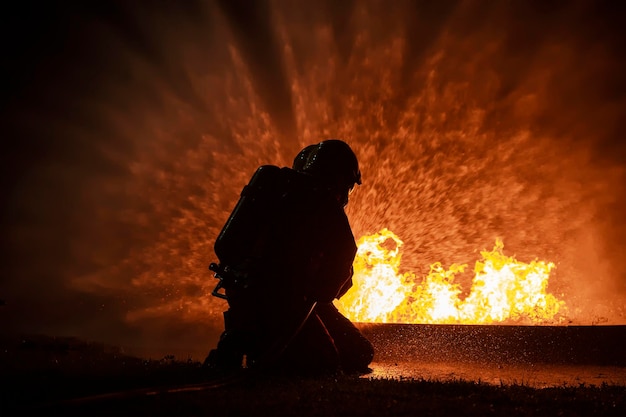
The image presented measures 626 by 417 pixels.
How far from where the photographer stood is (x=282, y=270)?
15.7 feet

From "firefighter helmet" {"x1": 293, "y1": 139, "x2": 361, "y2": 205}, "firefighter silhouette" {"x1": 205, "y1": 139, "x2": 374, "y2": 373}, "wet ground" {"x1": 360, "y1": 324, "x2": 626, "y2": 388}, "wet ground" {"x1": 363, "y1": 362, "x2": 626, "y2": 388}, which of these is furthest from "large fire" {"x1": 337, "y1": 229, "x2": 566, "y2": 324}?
"firefighter silhouette" {"x1": 205, "y1": 139, "x2": 374, "y2": 373}

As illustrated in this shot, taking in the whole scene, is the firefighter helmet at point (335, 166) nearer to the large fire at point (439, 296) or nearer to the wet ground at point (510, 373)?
the wet ground at point (510, 373)

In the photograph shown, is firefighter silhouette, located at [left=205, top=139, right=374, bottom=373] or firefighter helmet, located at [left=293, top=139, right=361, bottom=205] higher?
firefighter helmet, located at [left=293, top=139, right=361, bottom=205]

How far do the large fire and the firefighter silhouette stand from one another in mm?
5596

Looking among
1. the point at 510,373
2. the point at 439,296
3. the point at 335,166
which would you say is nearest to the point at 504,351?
the point at 510,373

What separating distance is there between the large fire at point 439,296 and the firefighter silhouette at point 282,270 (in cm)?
560

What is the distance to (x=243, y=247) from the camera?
4.82 m

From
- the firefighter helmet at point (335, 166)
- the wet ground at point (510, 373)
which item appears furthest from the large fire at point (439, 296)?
the firefighter helmet at point (335, 166)

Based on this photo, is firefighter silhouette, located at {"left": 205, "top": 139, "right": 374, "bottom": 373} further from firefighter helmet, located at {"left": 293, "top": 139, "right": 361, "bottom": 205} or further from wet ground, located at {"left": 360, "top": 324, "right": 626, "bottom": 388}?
wet ground, located at {"left": 360, "top": 324, "right": 626, "bottom": 388}

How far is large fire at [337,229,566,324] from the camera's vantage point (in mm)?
10406

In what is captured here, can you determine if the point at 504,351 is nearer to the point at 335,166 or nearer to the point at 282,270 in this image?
the point at 335,166

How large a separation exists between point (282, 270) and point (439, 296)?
7.25m

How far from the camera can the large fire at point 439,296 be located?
10.4m

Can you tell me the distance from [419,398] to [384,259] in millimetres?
7607
